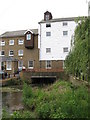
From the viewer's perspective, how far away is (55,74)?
96.1 feet

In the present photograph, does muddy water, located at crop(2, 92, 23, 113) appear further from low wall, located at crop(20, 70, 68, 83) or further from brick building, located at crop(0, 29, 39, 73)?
brick building, located at crop(0, 29, 39, 73)

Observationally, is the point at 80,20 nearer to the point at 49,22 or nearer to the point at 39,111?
the point at 39,111

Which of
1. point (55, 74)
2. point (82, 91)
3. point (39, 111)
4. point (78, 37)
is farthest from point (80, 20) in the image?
point (55, 74)

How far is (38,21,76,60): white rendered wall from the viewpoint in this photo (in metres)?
35.7

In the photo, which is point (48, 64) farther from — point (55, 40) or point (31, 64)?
point (55, 40)

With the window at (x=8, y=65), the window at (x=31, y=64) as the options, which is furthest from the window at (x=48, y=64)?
the window at (x=8, y=65)

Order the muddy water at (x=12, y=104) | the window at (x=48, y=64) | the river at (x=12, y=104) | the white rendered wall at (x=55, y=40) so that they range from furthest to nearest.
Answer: the window at (x=48, y=64) → the white rendered wall at (x=55, y=40) → the muddy water at (x=12, y=104) → the river at (x=12, y=104)

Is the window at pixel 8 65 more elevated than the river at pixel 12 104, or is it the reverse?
the window at pixel 8 65

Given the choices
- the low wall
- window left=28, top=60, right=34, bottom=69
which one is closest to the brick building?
window left=28, top=60, right=34, bottom=69

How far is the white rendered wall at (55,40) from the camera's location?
35688 mm

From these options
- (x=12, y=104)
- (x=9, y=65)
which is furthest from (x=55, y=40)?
(x=12, y=104)

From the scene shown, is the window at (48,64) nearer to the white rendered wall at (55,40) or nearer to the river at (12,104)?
the white rendered wall at (55,40)

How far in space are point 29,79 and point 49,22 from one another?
1230 cm

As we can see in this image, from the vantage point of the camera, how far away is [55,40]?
119 feet
